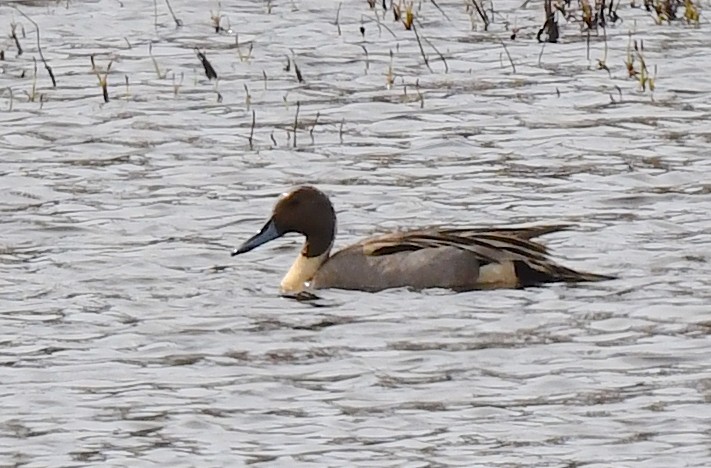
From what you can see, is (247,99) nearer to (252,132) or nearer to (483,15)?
(252,132)

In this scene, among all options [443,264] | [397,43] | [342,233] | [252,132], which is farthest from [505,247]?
[397,43]

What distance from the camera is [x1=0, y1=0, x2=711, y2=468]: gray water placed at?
8.56 meters

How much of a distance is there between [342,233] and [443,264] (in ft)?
4.51

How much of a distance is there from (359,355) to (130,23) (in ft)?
27.2

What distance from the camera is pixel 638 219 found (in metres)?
12.1

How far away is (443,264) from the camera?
1100cm

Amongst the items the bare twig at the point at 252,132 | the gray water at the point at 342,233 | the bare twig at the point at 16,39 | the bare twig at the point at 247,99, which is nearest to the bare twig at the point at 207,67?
the gray water at the point at 342,233

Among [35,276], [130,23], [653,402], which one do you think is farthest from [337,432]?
[130,23]

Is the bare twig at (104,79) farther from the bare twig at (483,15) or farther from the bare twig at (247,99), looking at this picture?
the bare twig at (483,15)

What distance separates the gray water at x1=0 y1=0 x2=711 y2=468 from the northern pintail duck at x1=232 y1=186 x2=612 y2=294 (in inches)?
4.2

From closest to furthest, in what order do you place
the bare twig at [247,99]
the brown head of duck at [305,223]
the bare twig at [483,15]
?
the brown head of duck at [305,223] < the bare twig at [247,99] < the bare twig at [483,15]

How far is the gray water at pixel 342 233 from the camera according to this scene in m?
8.56

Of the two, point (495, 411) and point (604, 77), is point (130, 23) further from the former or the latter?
point (495, 411)

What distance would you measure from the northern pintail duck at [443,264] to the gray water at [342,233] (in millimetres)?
107
